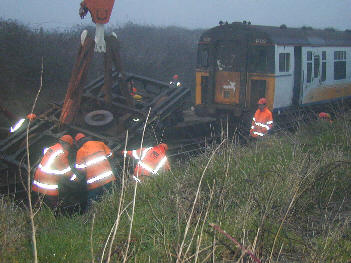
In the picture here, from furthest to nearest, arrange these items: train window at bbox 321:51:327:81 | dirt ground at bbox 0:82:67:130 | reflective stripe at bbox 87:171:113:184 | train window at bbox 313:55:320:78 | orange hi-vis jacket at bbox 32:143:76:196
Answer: train window at bbox 321:51:327:81, train window at bbox 313:55:320:78, dirt ground at bbox 0:82:67:130, reflective stripe at bbox 87:171:113:184, orange hi-vis jacket at bbox 32:143:76:196

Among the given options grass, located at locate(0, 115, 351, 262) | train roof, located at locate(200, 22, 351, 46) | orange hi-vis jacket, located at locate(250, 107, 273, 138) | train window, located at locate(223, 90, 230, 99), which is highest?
train roof, located at locate(200, 22, 351, 46)

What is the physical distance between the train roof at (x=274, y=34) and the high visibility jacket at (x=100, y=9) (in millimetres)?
5479

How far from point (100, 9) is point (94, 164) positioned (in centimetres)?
354

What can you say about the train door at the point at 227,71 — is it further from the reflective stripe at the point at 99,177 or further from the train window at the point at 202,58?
the reflective stripe at the point at 99,177

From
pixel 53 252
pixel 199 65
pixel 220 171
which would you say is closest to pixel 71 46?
pixel 199 65

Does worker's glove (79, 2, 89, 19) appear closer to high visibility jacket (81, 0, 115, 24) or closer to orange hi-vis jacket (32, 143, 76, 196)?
high visibility jacket (81, 0, 115, 24)

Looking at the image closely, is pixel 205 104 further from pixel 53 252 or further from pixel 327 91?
pixel 53 252

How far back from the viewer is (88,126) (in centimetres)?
791

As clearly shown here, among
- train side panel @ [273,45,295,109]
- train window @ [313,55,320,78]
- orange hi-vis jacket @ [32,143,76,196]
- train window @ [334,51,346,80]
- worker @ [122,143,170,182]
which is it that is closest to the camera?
orange hi-vis jacket @ [32,143,76,196]

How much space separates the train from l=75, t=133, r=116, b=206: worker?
7362mm

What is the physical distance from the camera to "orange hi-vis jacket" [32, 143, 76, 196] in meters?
5.26

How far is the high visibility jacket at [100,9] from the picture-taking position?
7.58 metres

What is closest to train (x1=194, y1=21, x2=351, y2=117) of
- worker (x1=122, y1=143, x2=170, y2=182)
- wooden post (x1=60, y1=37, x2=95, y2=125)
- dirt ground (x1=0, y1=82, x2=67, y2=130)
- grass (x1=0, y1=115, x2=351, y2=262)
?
dirt ground (x1=0, y1=82, x2=67, y2=130)

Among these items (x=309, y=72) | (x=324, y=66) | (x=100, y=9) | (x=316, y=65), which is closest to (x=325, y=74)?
(x=324, y=66)
